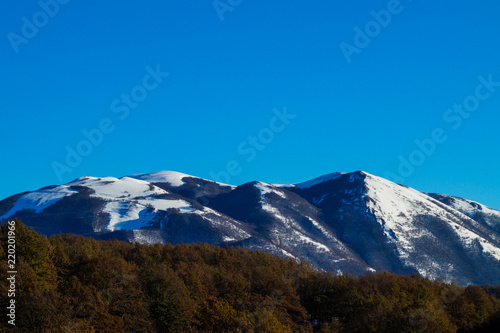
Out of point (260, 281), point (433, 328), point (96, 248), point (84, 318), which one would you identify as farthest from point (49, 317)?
point (96, 248)

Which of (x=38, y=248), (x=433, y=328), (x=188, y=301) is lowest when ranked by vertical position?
(x=433, y=328)

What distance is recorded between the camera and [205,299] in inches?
3939

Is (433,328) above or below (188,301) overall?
below

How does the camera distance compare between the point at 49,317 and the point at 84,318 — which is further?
the point at 84,318

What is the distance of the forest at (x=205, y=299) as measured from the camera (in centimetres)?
8112

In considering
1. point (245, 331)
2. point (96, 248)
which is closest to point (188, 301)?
point (245, 331)

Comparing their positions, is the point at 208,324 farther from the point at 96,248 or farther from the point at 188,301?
the point at 96,248

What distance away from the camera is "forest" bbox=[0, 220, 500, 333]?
81125mm

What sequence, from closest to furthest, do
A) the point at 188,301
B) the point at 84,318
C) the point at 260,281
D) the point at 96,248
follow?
the point at 84,318
the point at 188,301
the point at 260,281
the point at 96,248

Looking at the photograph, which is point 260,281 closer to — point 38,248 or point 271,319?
point 271,319

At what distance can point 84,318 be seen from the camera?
263ft

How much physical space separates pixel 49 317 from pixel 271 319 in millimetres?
28270

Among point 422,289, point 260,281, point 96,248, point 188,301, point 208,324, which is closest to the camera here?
point 208,324

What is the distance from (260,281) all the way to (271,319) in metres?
30.8
